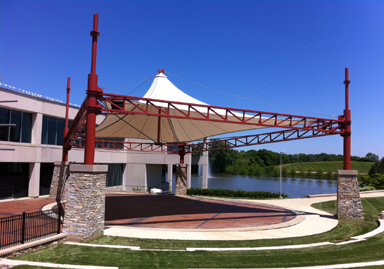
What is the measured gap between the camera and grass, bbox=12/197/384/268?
919cm

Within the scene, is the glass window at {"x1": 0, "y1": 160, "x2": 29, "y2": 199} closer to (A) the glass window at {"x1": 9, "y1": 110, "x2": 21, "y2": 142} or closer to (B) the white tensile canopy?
(A) the glass window at {"x1": 9, "y1": 110, "x2": 21, "y2": 142}

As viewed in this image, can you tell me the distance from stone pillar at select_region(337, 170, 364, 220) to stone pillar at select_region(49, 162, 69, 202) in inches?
757

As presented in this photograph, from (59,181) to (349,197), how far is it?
2074cm

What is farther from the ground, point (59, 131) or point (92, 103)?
point (92, 103)

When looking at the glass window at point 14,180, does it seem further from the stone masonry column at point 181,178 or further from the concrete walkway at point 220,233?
the concrete walkway at point 220,233

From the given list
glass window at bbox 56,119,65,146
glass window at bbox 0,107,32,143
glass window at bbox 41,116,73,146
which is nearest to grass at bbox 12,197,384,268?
glass window at bbox 0,107,32,143

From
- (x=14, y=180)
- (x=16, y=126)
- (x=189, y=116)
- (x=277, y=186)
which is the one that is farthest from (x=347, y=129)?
(x=277, y=186)

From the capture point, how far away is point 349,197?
18.0 metres

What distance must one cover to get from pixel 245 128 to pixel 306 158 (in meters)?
155

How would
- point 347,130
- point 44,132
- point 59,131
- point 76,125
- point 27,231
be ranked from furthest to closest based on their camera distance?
1. point 59,131
2. point 44,132
3. point 347,130
4. point 76,125
5. point 27,231

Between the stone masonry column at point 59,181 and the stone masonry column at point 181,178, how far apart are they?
10.8 m

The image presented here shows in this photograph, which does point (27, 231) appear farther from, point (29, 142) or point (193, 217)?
point (29, 142)

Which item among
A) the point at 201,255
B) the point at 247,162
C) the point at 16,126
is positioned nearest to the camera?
the point at 201,255

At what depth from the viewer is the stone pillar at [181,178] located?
29.8 metres
